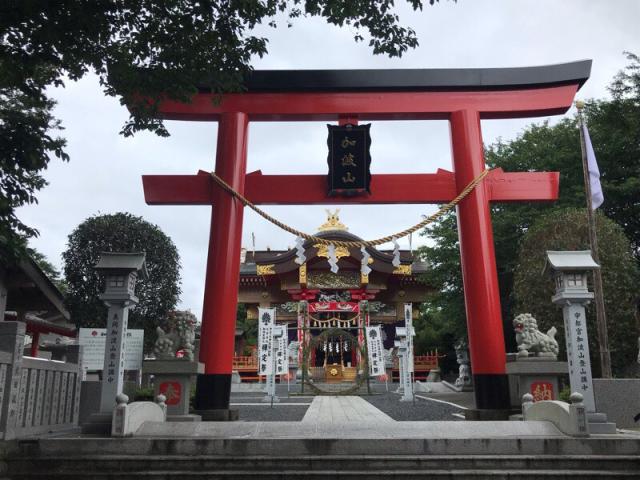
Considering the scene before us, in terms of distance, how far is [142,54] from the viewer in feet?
24.4

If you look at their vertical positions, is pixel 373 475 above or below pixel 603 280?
below

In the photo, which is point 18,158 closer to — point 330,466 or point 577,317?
point 330,466

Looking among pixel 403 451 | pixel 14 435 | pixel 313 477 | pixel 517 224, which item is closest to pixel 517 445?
pixel 403 451

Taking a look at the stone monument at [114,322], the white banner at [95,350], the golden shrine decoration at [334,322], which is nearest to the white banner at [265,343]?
the white banner at [95,350]

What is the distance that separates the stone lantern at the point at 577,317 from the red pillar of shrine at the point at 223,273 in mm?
5417

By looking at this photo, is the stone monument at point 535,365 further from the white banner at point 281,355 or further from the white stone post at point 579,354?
the white banner at point 281,355

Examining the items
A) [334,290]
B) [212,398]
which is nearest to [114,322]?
[212,398]

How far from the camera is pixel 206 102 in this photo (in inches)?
404

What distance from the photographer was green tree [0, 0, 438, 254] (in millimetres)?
6696

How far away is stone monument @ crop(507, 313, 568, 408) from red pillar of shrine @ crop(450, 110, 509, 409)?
353 mm

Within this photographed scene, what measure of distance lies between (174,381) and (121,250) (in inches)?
449

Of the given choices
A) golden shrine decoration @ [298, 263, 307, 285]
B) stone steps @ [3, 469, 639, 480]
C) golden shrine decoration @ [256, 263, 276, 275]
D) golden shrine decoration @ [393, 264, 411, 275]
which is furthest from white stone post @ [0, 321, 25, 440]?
golden shrine decoration @ [393, 264, 411, 275]

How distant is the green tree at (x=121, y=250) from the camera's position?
18047mm

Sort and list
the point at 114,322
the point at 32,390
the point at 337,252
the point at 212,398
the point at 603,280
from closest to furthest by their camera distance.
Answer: the point at 32,390 < the point at 114,322 < the point at 212,398 < the point at 603,280 < the point at 337,252
